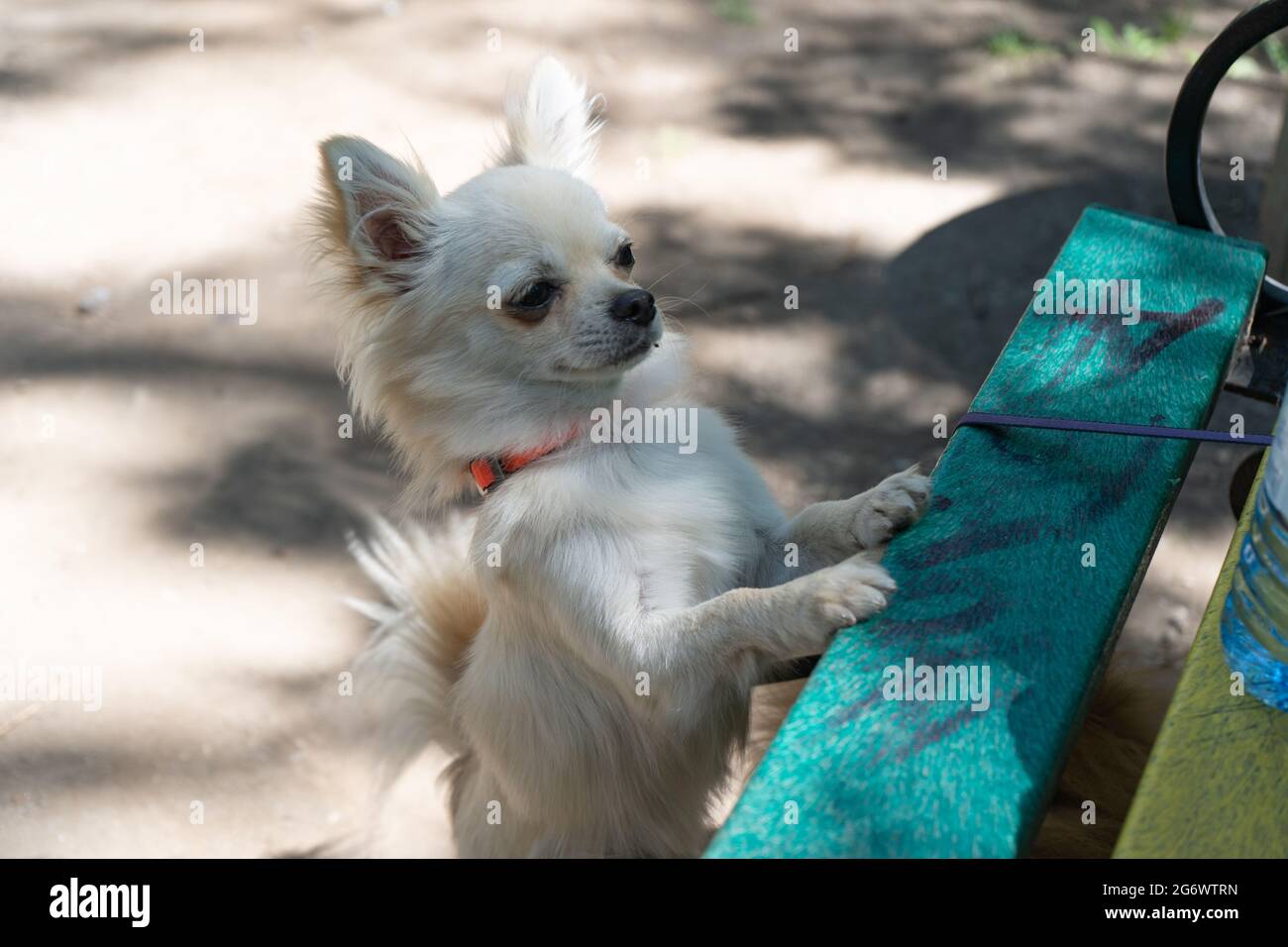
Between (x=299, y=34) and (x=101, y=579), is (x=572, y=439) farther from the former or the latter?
(x=299, y=34)

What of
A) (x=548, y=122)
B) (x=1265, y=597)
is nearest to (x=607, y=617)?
(x=1265, y=597)

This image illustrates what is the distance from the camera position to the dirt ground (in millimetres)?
2922

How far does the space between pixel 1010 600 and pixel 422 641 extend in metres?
1.24

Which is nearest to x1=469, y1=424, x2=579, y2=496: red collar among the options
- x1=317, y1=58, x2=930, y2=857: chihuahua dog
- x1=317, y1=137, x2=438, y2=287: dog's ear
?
x1=317, y1=58, x2=930, y2=857: chihuahua dog

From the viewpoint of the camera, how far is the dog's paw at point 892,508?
66.9 inches

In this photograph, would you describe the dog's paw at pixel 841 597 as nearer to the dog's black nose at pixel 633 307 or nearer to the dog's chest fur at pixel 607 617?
the dog's chest fur at pixel 607 617

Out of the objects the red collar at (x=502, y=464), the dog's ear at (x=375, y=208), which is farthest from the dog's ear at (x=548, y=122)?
the red collar at (x=502, y=464)

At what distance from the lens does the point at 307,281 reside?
137 inches

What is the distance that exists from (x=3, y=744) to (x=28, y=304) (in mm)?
1850

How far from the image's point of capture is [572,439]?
1960 millimetres

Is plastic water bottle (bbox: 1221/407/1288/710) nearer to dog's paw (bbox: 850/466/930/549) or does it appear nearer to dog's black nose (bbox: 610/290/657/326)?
dog's paw (bbox: 850/466/930/549)

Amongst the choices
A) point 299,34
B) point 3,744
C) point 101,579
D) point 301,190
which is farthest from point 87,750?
point 299,34

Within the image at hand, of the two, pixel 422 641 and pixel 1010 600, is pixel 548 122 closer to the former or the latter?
pixel 422 641

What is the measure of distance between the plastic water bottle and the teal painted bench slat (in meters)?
0.16
